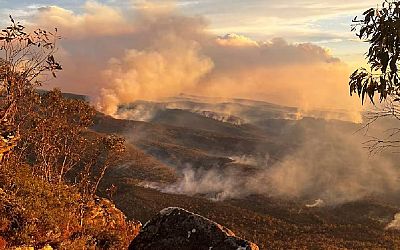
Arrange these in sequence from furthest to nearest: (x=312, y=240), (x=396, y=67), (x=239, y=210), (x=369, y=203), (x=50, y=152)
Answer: (x=369, y=203) < (x=239, y=210) < (x=312, y=240) < (x=50, y=152) < (x=396, y=67)

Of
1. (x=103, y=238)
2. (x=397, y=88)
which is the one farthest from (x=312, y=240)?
(x=397, y=88)

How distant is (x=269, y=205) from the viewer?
161875 millimetres

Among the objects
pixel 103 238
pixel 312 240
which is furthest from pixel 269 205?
pixel 103 238

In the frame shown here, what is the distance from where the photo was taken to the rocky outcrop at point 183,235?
12281mm

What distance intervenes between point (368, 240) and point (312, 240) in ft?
64.5

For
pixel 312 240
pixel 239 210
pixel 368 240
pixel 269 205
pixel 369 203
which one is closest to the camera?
pixel 312 240

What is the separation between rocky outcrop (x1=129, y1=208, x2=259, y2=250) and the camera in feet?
40.3

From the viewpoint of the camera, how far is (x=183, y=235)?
1263 centimetres

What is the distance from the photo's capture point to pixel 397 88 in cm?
977

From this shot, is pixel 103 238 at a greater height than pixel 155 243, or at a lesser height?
lesser

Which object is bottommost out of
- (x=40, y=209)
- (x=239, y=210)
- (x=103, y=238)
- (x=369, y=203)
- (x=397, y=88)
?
(x=369, y=203)

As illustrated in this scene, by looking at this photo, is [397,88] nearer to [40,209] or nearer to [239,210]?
[40,209]

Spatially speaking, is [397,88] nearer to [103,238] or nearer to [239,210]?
[103,238]

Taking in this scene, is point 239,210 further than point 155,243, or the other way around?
point 239,210
